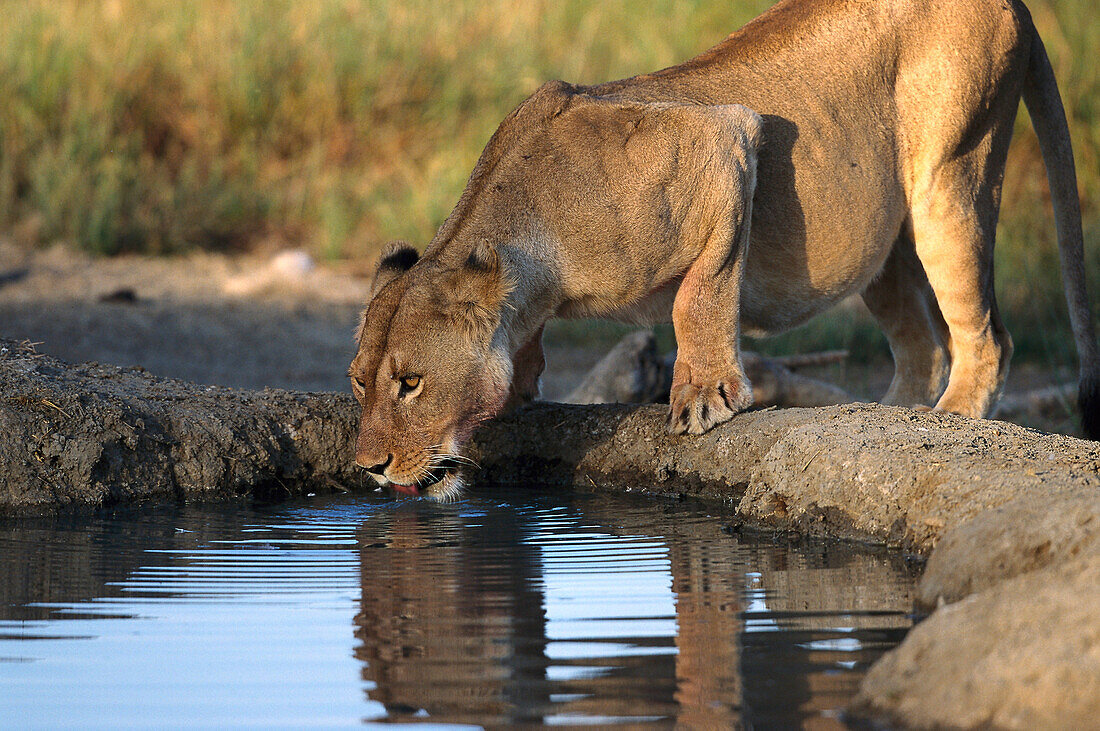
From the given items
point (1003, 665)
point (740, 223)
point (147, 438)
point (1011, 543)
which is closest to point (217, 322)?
point (147, 438)

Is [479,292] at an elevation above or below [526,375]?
above

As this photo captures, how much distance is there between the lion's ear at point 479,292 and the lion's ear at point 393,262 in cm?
39

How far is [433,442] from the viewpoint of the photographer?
439 centimetres

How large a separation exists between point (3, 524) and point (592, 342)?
504 centimetres

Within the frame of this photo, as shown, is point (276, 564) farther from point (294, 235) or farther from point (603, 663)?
point (294, 235)

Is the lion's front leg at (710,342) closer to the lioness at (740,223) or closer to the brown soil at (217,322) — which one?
the lioness at (740,223)

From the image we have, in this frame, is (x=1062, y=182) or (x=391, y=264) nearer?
(x=391, y=264)

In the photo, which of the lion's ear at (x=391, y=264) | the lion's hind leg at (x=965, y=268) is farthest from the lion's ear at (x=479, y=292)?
the lion's hind leg at (x=965, y=268)

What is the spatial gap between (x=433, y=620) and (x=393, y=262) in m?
1.92

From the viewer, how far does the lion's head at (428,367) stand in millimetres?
4352

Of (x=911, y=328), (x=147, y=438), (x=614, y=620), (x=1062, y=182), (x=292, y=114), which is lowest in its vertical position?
(x=614, y=620)

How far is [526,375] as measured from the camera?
206 inches

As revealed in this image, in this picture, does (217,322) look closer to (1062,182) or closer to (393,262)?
(393,262)

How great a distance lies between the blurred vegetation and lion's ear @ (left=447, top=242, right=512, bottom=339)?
4.63m
